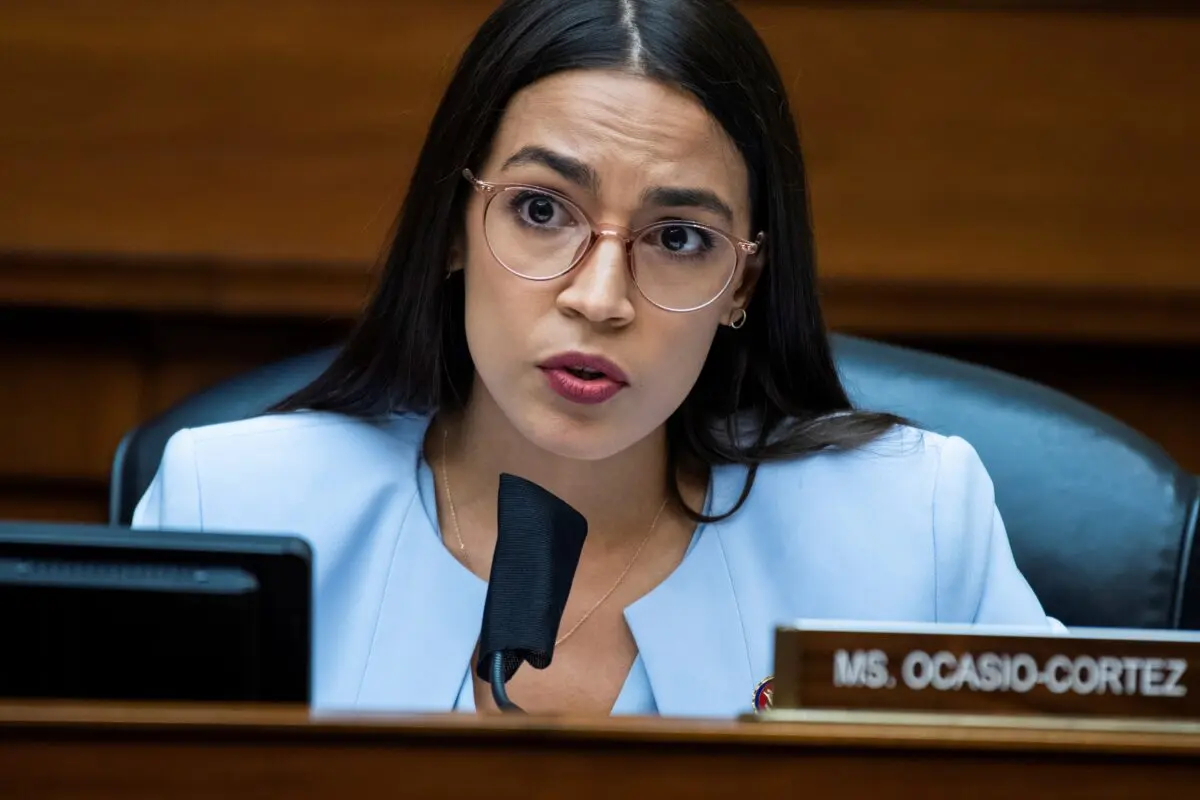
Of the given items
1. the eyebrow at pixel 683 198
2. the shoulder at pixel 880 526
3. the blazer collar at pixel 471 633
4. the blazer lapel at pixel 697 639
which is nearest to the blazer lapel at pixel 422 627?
the blazer collar at pixel 471 633

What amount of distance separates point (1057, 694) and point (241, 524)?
848 mm

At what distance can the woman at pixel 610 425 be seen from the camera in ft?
4.47

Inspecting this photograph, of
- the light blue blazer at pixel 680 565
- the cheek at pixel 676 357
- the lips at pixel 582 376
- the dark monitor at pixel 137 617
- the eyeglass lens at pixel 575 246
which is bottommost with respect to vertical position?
the dark monitor at pixel 137 617

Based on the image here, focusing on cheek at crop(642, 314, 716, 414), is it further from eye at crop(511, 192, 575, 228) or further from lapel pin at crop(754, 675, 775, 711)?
lapel pin at crop(754, 675, 775, 711)

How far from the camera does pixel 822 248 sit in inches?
81.0

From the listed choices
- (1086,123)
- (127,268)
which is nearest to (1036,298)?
(1086,123)

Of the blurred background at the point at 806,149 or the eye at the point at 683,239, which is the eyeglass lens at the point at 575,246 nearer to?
the eye at the point at 683,239

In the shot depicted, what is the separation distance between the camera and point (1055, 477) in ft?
5.19

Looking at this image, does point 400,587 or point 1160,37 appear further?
point 1160,37

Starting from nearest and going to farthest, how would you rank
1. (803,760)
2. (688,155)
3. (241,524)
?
(803,760), (688,155), (241,524)

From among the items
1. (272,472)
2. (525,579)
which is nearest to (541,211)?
(272,472)

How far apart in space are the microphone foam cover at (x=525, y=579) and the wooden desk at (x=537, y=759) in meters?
0.20

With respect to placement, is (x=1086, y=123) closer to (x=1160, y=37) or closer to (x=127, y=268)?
(x=1160, y=37)

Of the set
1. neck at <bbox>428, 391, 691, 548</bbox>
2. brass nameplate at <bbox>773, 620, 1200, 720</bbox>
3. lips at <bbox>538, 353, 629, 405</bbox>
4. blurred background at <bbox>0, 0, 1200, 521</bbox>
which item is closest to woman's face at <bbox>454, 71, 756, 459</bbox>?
lips at <bbox>538, 353, 629, 405</bbox>
